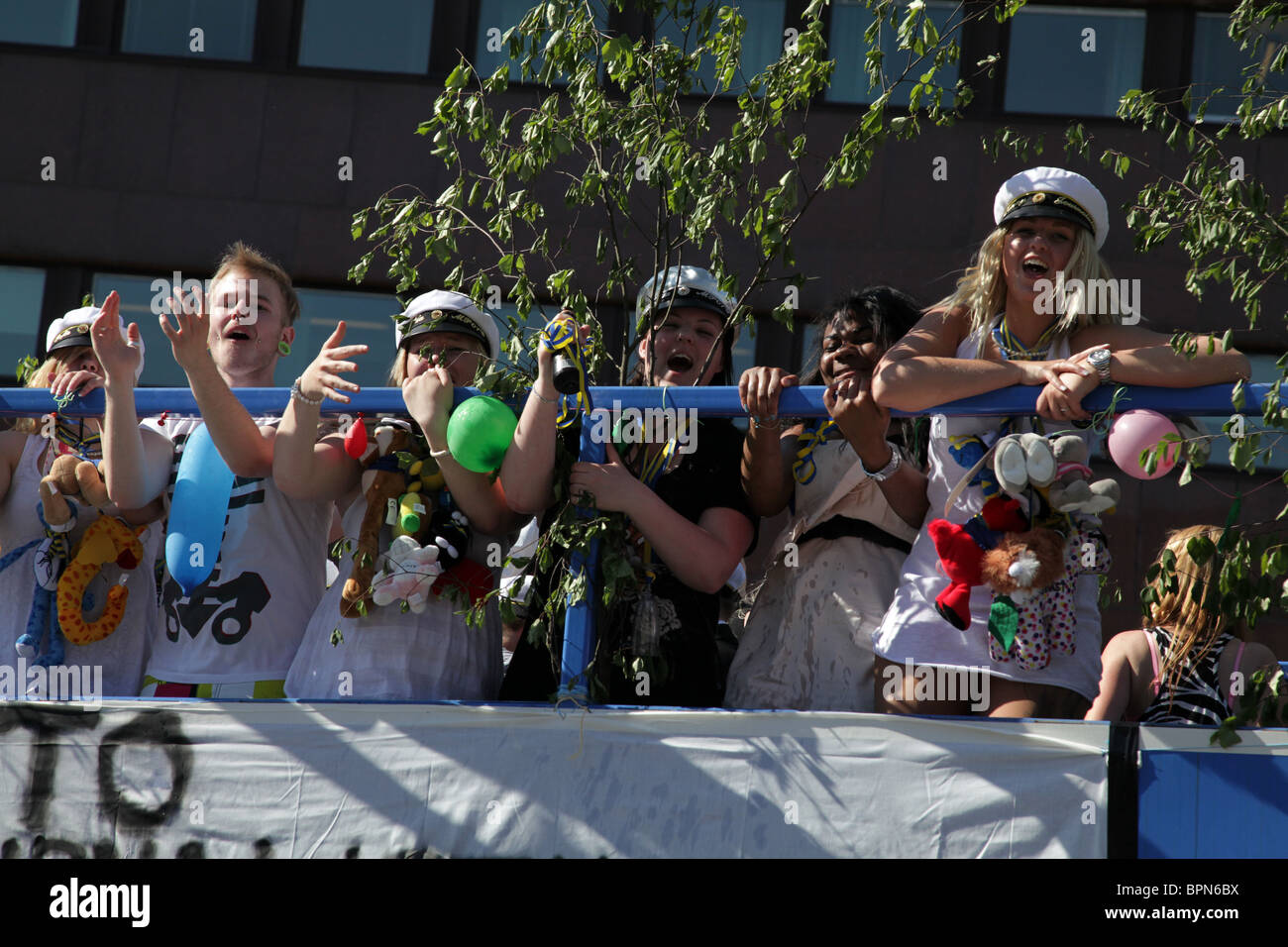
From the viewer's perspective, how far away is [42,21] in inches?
413

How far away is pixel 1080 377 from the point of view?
3.55 m

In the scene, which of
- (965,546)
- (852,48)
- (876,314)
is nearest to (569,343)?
(876,314)

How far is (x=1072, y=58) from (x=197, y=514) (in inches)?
319

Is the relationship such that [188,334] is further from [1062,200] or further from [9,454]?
[1062,200]


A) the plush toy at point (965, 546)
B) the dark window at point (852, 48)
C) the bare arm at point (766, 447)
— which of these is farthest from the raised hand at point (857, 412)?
the dark window at point (852, 48)

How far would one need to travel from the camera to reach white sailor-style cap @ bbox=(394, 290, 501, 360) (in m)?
4.31

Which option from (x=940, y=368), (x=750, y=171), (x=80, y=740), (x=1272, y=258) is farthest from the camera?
(x=750, y=171)

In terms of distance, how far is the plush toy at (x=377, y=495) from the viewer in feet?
12.8

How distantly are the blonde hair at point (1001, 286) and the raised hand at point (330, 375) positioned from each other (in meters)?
1.56

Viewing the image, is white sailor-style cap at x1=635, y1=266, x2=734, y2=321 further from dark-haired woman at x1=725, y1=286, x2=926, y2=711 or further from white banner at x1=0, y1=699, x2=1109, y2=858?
white banner at x1=0, y1=699, x2=1109, y2=858

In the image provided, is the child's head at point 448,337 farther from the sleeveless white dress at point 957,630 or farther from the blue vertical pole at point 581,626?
the sleeveless white dress at point 957,630
